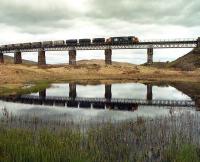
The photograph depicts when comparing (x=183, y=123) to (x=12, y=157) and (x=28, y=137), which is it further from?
(x=12, y=157)

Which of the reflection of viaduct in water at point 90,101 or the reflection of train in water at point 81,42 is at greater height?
the reflection of train in water at point 81,42

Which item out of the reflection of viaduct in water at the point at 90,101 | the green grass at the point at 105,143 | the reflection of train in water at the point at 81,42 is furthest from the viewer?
the reflection of train in water at the point at 81,42

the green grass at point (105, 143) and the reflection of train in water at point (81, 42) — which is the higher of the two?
the reflection of train in water at point (81, 42)

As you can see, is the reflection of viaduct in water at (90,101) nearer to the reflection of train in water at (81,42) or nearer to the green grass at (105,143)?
the green grass at (105,143)

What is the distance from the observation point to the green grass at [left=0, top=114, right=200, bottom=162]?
1483 cm

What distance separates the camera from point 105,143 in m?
18.1

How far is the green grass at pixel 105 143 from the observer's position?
584 inches

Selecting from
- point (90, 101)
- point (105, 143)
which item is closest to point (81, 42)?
point (90, 101)

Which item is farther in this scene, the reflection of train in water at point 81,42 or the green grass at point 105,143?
the reflection of train in water at point 81,42

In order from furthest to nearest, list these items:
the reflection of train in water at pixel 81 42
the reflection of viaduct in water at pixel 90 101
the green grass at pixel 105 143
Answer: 1. the reflection of train in water at pixel 81 42
2. the reflection of viaduct in water at pixel 90 101
3. the green grass at pixel 105 143

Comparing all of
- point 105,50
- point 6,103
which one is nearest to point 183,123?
point 6,103

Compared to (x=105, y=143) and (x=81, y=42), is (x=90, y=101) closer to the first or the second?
(x=105, y=143)

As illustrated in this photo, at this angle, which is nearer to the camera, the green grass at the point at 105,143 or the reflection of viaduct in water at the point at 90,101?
the green grass at the point at 105,143

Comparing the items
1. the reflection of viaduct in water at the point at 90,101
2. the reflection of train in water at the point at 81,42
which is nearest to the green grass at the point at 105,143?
the reflection of viaduct in water at the point at 90,101
